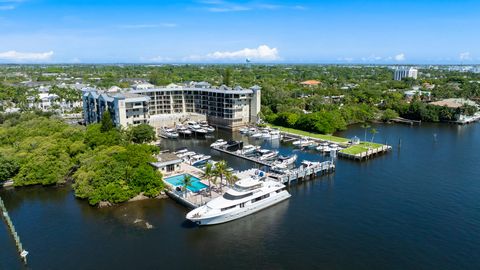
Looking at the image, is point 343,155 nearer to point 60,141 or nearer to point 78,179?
point 78,179

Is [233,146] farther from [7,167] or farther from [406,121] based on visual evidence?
[406,121]

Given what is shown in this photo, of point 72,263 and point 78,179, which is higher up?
point 78,179

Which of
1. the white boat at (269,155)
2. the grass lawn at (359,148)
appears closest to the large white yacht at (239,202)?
the white boat at (269,155)

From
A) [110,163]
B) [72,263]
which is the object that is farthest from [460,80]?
[72,263]

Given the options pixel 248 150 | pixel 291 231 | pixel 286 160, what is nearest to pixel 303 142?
pixel 248 150

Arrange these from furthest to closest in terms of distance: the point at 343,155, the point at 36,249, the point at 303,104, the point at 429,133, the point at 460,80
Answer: the point at 460,80
the point at 303,104
the point at 429,133
the point at 343,155
the point at 36,249

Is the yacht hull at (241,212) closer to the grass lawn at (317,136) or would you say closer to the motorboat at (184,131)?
the grass lawn at (317,136)
